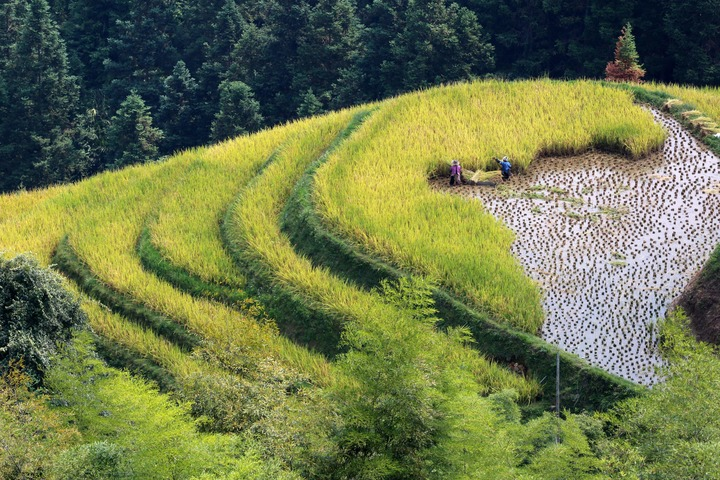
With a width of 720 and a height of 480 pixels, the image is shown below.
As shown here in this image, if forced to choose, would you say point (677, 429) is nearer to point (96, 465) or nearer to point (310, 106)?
point (96, 465)

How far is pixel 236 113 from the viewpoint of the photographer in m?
43.5

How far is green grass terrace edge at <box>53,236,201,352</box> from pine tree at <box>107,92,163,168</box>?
20.0 meters

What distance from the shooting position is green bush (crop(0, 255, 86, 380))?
17094 mm

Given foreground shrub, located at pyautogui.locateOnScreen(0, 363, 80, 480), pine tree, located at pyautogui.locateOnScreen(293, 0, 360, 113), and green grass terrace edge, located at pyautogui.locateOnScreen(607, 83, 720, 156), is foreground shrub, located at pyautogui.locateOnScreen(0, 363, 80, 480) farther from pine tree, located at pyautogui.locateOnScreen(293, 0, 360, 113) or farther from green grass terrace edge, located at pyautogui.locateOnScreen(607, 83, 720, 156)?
pine tree, located at pyautogui.locateOnScreen(293, 0, 360, 113)

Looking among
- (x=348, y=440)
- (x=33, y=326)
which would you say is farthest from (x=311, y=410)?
(x=33, y=326)

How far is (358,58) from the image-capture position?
44.2 meters

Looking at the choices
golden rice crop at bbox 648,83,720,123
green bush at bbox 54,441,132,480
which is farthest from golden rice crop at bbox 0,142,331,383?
golden rice crop at bbox 648,83,720,123

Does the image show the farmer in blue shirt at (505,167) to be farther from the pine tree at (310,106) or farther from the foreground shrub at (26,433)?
the pine tree at (310,106)

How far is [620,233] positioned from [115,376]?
398 inches

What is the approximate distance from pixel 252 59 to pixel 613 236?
1152 inches

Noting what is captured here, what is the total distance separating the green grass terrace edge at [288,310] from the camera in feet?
61.8

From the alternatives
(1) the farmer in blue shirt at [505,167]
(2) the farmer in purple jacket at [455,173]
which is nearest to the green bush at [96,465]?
(2) the farmer in purple jacket at [455,173]

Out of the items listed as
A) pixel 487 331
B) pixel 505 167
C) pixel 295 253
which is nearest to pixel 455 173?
pixel 505 167

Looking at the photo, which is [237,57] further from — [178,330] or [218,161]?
[178,330]
